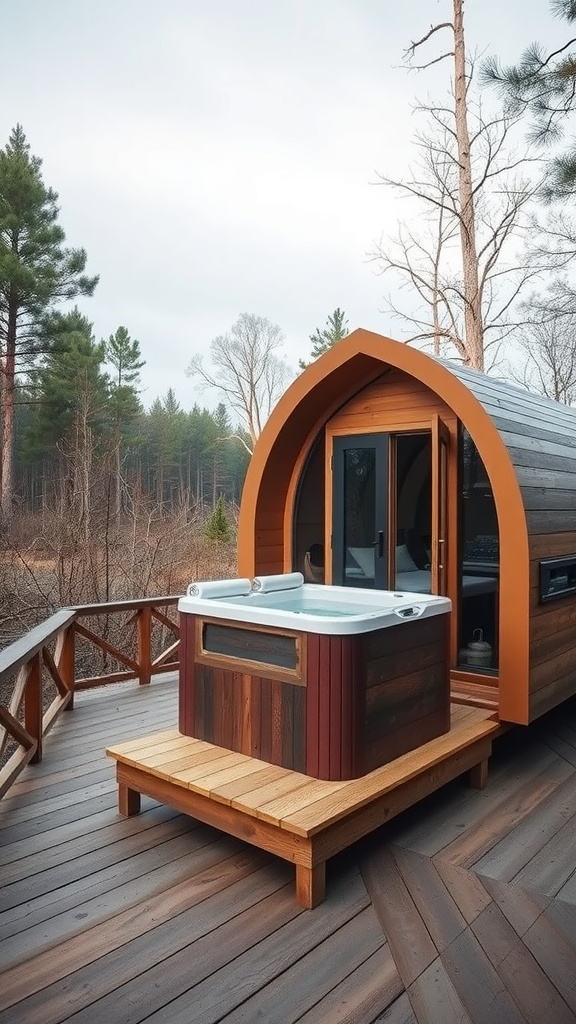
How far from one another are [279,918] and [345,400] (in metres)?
3.59

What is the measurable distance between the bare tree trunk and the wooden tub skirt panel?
9.04 metres

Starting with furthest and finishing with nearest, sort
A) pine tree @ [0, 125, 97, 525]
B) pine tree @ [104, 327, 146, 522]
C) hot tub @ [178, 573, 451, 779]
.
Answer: pine tree @ [104, 327, 146, 522] < pine tree @ [0, 125, 97, 525] < hot tub @ [178, 573, 451, 779]

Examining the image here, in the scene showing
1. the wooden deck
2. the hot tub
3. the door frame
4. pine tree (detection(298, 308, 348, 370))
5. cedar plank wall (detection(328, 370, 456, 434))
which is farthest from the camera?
pine tree (detection(298, 308, 348, 370))

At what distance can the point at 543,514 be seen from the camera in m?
4.00

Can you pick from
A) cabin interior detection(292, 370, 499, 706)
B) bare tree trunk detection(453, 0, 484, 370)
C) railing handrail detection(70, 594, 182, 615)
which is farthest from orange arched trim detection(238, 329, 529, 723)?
bare tree trunk detection(453, 0, 484, 370)

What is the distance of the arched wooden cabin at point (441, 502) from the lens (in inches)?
152

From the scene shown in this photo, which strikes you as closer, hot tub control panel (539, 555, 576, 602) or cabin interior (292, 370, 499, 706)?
hot tub control panel (539, 555, 576, 602)

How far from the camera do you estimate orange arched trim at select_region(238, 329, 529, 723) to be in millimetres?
3789

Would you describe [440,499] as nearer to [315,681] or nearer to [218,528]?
[315,681]

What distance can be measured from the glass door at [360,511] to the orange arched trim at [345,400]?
38 centimetres

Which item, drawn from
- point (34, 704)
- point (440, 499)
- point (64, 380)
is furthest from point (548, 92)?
point (64, 380)

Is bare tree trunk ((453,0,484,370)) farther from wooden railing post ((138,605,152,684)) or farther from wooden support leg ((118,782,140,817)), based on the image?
wooden support leg ((118,782,140,817))

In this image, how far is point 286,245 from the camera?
21.0 meters

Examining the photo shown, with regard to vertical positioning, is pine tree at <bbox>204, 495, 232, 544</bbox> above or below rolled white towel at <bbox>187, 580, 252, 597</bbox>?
above
